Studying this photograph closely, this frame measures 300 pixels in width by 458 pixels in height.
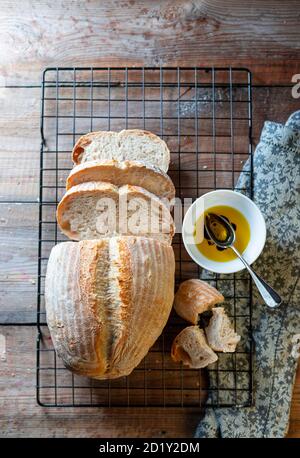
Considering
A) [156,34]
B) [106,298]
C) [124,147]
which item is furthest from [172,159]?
[106,298]

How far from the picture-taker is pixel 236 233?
1783mm

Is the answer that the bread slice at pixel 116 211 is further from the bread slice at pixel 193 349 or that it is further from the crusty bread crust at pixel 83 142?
the bread slice at pixel 193 349

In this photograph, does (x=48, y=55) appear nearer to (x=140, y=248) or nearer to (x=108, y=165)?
(x=108, y=165)

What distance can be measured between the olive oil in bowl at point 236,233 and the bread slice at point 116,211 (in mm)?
129

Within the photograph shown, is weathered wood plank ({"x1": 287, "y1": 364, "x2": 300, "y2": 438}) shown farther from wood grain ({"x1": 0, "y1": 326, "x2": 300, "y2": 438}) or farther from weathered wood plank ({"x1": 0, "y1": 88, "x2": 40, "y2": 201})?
weathered wood plank ({"x1": 0, "y1": 88, "x2": 40, "y2": 201})

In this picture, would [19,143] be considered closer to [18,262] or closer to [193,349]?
[18,262]

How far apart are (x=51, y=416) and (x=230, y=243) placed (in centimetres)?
85

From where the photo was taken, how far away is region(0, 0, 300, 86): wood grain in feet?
6.40

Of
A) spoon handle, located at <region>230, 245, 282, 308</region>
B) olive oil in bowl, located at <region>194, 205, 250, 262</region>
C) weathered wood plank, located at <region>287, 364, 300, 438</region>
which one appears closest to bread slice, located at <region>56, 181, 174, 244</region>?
olive oil in bowl, located at <region>194, 205, 250, 262</region>

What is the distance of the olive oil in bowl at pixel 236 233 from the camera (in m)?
1.75

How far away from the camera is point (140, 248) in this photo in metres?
1.56

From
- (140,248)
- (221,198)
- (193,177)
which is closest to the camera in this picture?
(140,248)

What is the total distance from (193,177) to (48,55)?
683mm
